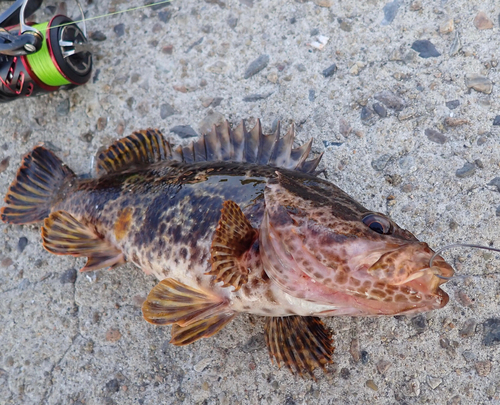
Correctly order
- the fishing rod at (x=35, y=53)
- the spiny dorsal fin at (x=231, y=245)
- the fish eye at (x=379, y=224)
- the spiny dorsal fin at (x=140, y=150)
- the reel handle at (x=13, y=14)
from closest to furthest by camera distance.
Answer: the fish eye at (x=379, y=224), the spiny dorsal fin at (x=231, y=245), the spiny dorsal fin at (x=140, y=150), the fishing rod at (x=35, y=53), the reel handle at (x=13, y=14)

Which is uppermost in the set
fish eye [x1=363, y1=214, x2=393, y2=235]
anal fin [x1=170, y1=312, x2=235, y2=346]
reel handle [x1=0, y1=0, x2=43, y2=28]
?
reel handle [x1=0, y1=0, x2=43, y2=28]

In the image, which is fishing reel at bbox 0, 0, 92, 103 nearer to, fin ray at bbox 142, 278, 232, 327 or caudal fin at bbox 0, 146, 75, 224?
caudal fin at bbox 0, 146, 75, 224

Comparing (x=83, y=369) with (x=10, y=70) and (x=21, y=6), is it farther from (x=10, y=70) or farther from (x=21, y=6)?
(x=21, y=6)

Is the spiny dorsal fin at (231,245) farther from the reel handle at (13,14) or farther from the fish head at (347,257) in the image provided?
the reel handle at (13,14)

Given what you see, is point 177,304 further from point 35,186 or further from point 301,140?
point 35,186

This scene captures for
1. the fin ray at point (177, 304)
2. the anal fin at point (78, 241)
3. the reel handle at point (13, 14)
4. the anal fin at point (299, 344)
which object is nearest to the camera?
the fin ray at point (177, 304)

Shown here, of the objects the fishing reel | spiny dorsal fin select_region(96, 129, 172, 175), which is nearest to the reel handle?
the fishing reel

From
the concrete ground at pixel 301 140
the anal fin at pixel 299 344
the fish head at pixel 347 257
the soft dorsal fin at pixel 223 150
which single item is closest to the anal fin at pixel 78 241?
the concrete ground at pixel 301 140
